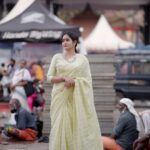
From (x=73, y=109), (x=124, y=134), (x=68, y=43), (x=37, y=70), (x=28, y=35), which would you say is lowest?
(x=124, y=134)

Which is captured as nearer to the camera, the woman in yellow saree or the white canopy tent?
the woman in yellow saree

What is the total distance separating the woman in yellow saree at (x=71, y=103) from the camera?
8.23m

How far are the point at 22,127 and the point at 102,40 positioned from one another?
2115cm

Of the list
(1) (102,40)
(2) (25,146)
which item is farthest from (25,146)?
(1) (102,40)

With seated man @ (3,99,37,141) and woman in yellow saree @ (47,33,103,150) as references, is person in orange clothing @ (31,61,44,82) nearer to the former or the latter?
seated man @ (3,99,37,141)

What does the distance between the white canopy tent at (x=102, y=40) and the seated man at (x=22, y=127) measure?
20242mm

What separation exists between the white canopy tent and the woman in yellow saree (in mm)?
23974

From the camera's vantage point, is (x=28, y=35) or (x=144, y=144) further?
(x=28, y=35)

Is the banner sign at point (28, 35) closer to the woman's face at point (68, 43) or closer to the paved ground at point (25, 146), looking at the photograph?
the paved ground at point (25, 146)

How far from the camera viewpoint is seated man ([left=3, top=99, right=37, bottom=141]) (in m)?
11.9

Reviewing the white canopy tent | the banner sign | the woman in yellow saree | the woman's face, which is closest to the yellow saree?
the woman in yellow saree

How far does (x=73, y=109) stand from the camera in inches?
328

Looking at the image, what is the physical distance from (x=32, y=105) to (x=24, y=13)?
309cm

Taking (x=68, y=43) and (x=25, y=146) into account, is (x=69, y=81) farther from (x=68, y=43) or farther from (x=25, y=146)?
(x=25, y=146)
